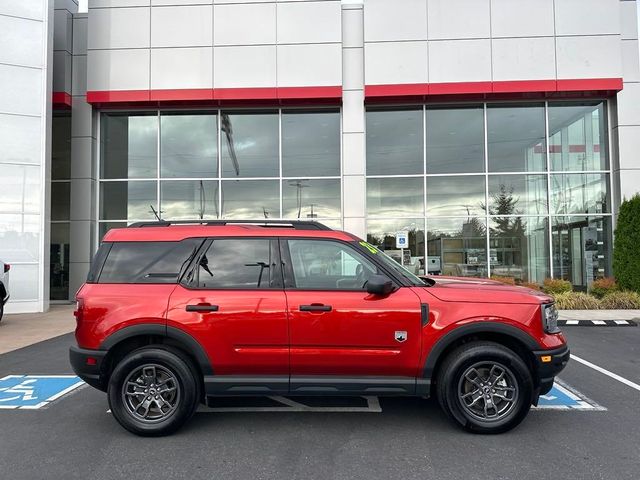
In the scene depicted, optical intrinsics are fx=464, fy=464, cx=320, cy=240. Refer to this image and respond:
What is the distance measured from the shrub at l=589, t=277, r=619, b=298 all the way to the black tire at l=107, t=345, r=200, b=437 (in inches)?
495

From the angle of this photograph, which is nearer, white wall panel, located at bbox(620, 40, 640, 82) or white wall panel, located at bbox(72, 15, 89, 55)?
white wall panel, located at bbox(620, 40, 640, 82)

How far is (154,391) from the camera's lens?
4.13 m

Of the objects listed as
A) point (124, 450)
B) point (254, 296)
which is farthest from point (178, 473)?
point (254, 296)

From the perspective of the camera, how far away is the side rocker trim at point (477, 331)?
13.2 feet

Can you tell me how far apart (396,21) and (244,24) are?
4.56 m

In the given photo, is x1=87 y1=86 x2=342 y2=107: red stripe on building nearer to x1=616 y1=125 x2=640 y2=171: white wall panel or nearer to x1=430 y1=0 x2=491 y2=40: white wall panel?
x1=430 y1=0 x2=491 y2=40: white wall panel

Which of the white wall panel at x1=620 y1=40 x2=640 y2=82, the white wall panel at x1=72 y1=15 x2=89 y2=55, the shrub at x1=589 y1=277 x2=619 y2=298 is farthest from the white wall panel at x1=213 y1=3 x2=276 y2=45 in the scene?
the shrub at x1=589 y1=277 x2=619 y2=298

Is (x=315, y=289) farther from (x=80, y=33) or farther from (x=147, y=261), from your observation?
(x=80, y=33)

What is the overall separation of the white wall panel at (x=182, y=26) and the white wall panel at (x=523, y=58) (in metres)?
8.57

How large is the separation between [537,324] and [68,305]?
1428 centimetres

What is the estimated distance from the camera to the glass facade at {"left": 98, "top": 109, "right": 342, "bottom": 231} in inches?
575

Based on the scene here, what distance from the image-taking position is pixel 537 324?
4.08 metres

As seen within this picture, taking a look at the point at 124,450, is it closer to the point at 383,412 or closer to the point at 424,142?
the point at 383,412

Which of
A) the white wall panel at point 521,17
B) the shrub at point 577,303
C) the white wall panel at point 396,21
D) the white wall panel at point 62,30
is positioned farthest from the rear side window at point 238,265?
the white wall panel at point 62,30
